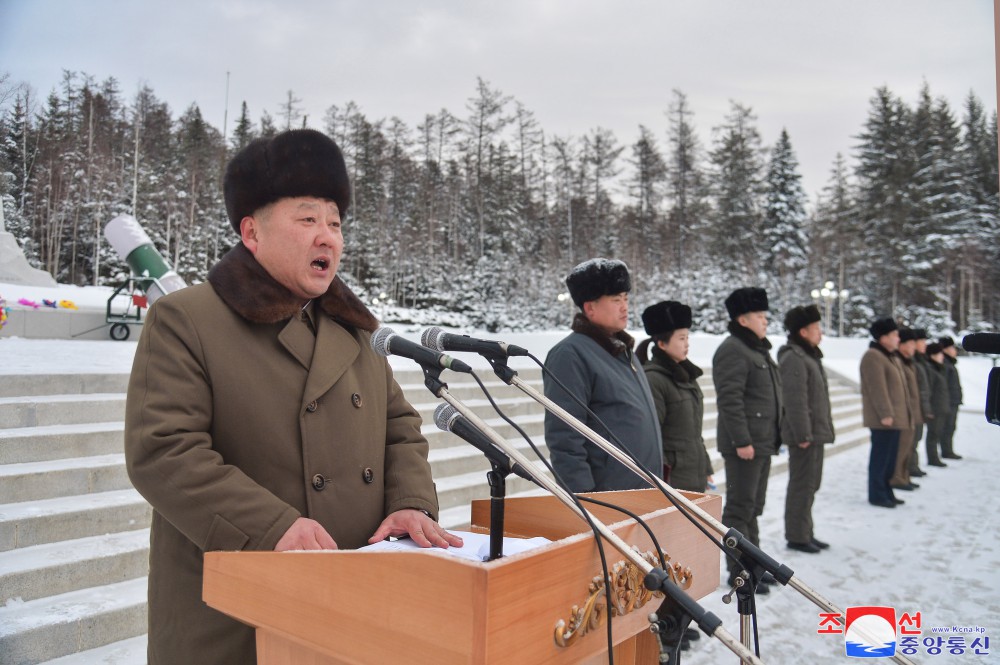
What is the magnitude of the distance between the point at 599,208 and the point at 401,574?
1112 inches

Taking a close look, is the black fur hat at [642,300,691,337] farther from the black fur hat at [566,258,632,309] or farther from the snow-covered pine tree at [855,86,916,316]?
the snow-covered pine tree at [855,86,916,316]

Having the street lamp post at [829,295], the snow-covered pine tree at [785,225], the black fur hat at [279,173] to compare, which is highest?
the snow-covered pine tree at [785,225]

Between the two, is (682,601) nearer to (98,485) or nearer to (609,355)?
(609,355)

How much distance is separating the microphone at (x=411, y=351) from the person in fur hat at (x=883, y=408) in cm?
677

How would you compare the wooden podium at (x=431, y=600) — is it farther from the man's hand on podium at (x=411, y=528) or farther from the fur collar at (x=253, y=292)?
the fur collar at (x=253, y=292)

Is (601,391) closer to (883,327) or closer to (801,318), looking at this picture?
(801,318)

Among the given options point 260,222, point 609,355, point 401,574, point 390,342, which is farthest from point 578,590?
point 609,355

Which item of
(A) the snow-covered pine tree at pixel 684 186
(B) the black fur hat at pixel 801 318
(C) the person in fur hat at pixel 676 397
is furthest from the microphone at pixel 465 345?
(A) the snow-covered pine tree at pixel 684 186

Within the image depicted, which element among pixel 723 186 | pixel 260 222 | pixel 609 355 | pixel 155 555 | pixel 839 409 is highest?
pixel 723 186

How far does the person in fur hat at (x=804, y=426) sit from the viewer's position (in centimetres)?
518

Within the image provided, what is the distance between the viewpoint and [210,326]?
4.83ft

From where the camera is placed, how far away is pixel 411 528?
1.53 metres

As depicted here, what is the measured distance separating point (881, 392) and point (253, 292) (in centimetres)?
696

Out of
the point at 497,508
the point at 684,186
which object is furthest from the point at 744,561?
the point at 684,186
